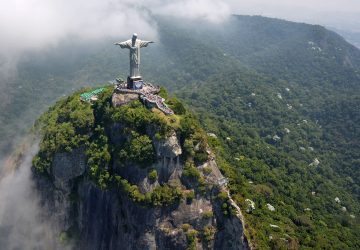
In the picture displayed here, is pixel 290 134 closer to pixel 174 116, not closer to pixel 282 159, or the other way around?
pixel 282 159

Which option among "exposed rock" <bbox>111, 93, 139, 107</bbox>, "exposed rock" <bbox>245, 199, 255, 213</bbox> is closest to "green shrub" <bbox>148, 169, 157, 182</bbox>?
"exposed rock" <bbox>111, 93, 139, 107</bbox>

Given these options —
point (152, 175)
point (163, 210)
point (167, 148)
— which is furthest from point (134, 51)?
point (163, 210)

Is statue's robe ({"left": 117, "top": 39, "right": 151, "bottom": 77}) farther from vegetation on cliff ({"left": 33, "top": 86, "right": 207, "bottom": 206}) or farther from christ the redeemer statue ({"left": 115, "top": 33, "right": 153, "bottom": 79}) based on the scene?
vegetation on cliff ({"left": 33, "top": 86, "right": 207, "bottom": 206})

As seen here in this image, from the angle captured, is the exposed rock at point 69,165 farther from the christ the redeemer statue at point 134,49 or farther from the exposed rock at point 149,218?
the christ the redeemer statue at point 134,49

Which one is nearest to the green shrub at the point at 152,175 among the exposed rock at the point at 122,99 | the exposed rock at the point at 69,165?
the exposed rock at the point at 69,165

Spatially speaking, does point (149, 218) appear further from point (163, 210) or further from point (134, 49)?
point (134, 49)
